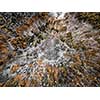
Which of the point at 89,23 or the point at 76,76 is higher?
the point at 89,23

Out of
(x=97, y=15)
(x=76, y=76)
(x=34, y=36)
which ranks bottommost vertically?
(x=76, y=76)

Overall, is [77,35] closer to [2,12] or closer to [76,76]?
[76,76]
